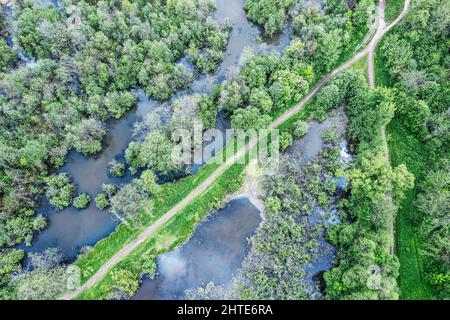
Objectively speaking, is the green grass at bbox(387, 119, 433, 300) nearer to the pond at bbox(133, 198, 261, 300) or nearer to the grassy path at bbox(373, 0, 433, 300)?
the grassy path at bbox(373, 0, 433, 300)

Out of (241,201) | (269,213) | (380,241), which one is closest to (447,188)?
(380,241)

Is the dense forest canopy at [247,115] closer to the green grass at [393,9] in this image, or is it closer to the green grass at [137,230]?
the green grass at [137,230]

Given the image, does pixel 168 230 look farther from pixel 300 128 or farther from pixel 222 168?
pixel 300 128

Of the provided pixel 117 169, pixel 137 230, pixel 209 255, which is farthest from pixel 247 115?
pixel 137 230

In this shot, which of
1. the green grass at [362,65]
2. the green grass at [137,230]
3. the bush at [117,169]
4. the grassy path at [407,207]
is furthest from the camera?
the green grass at [362,65]

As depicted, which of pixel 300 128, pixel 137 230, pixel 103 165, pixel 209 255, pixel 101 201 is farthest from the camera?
pixel 103 165

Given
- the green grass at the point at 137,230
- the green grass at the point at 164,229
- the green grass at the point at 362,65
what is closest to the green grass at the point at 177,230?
the green grass at the point at 164,229
